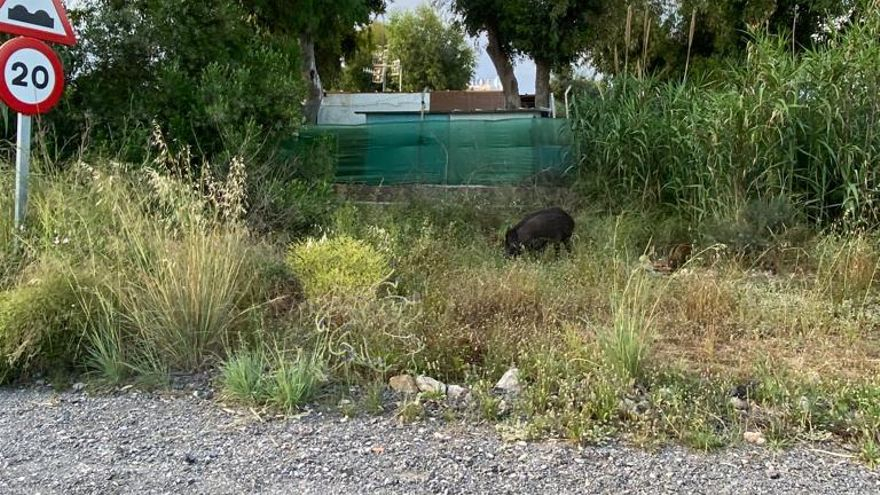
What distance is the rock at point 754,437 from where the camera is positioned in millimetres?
3352

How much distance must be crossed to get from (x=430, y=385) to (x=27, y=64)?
3479mm

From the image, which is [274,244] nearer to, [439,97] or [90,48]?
[90,48]

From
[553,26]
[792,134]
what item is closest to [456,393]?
[792,134]

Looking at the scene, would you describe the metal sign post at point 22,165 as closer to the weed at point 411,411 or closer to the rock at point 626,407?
the weed at point 411,411

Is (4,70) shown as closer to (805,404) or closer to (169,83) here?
(169,83)

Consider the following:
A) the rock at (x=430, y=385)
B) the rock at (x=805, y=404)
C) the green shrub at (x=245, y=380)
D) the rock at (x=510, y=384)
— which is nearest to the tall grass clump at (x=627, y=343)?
the rock at (x=510, y=384)

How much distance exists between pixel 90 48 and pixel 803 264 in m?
7.42

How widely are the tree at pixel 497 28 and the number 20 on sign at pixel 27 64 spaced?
17.1m

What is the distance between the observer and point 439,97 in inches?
1340

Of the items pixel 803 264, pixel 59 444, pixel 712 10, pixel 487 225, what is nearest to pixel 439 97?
pixel 712 10

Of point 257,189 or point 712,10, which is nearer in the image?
point 257,189

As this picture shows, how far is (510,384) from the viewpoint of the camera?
155 inches

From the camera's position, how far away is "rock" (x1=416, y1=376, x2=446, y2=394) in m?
Result: 3.92

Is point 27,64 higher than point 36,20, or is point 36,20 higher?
point 36,20
